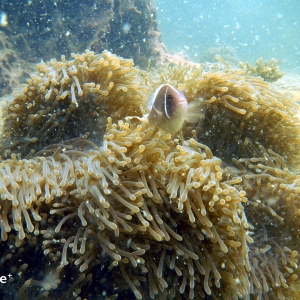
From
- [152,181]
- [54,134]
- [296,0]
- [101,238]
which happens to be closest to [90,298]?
[101,238]

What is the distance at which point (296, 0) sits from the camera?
71625mm

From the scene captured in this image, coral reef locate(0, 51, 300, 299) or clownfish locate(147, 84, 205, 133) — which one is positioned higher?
clownfish locate(147, 84, 205, 133)

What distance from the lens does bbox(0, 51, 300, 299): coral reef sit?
187cm

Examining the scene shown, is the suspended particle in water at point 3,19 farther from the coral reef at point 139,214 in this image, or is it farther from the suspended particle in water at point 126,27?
the coral reef at point 139,214

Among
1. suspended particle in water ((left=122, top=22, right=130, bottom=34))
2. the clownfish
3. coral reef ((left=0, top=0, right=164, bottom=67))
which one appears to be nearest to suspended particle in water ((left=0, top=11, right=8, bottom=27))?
coral reef ((left=0, top=0, right=164, bottom=67))

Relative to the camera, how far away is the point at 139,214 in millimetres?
1814

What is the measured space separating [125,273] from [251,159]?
1.42m

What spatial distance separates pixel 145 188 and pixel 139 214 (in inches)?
7.1

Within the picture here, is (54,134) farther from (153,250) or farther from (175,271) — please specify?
(175,271)

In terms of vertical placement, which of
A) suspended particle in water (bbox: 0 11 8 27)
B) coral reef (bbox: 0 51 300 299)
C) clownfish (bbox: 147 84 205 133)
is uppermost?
clownfish (bbox: 147 84 205 133)

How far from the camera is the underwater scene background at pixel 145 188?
1.87 meters

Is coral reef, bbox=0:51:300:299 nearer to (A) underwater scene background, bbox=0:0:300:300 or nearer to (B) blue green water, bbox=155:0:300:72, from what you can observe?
(A) underwater scene background, bbox=0:0:300:300

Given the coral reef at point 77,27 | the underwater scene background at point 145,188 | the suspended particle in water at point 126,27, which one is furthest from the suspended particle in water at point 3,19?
the underwater scene background at point 145,188

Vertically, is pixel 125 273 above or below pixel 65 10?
below
